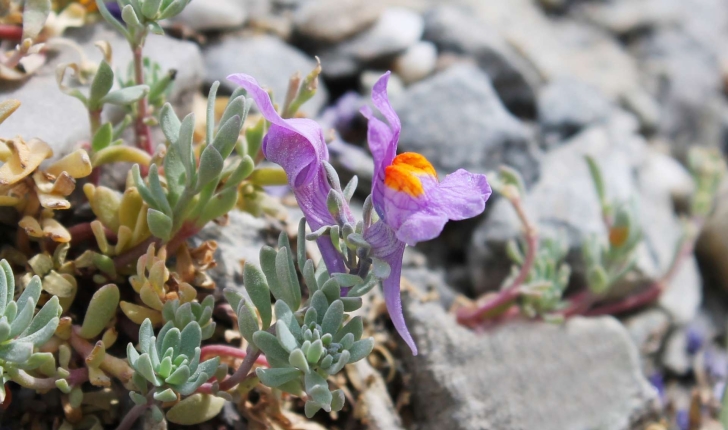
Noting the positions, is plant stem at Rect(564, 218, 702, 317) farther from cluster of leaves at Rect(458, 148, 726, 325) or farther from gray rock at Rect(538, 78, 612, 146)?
gray rock at Rect(538, 78, 612, 146)

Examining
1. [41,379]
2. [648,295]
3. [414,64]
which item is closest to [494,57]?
[414,64]

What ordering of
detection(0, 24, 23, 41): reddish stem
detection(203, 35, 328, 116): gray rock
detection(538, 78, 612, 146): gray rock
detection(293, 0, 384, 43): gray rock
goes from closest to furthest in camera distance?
detection(0, 24, 23, 41): reddish stem, detection(203, 35, 328, 116): gray rock, detection(293, 0, 384, 43): gray rock, detection(538, 78, 612, 146): gray rock

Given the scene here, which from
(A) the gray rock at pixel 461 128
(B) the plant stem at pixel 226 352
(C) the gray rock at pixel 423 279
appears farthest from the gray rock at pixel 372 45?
(B) the plant stem at pixel 226 352

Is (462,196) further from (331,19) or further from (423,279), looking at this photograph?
(331,19)

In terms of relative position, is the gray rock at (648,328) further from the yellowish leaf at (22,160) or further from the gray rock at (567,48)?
the yellowish leaf at (22,160)

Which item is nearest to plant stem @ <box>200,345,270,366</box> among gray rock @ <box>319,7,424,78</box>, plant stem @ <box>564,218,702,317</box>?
plant stem @ <box>564,218,702,317</box>

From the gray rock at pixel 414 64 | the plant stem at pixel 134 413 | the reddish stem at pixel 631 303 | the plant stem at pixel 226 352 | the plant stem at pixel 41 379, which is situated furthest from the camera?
the gray rock at pixel 414 64

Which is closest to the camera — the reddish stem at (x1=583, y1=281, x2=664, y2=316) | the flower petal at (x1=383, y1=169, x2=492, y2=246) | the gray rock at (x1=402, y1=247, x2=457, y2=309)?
the flower petal at (x1=383, y1=169, x2=492, y2=246)
